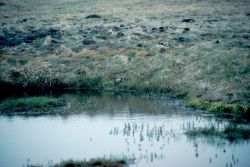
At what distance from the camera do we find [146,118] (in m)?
34.5

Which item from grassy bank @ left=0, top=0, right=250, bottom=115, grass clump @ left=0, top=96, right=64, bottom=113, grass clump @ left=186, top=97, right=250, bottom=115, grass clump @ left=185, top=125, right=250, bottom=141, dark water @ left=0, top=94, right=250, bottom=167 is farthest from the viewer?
grassy bank @ left=0, top=0, right=250, bottom=115

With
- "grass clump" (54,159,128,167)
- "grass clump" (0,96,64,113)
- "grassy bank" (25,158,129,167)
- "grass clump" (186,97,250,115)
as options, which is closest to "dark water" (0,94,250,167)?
"grassy bank" (25,158,129,167)

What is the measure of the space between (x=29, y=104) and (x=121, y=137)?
13825mm

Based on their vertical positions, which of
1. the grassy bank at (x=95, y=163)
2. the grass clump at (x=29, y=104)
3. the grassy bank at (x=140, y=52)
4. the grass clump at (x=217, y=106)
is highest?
the grassy bank at (x=140, y=52)

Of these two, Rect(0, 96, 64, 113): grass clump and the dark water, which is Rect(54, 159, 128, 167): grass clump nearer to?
the dark water

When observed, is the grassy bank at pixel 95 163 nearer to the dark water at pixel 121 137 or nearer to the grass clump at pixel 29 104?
the dark water at pixel 121 137

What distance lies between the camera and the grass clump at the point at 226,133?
2797 cm

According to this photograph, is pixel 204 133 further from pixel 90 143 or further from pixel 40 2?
pixel 40 2

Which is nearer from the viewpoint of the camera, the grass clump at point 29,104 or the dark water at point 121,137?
the dark water at point 121,137

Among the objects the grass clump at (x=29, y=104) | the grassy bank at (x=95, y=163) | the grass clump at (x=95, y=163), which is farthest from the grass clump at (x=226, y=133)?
the grass clump at (x=29, y=104)

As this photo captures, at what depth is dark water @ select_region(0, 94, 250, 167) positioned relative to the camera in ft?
80.5

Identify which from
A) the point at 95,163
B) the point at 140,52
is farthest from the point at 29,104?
the point at 140,52

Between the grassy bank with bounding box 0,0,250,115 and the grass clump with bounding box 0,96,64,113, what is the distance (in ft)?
24.3

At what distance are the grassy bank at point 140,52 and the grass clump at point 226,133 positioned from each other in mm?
4968
